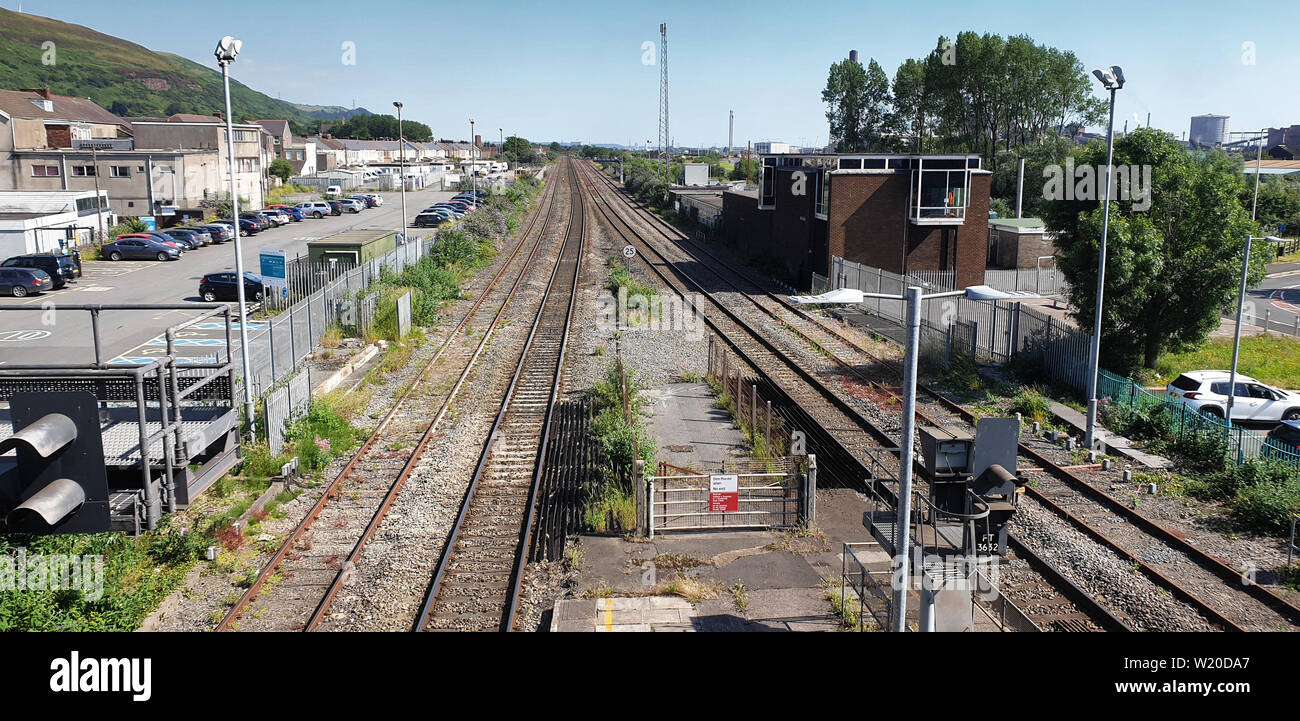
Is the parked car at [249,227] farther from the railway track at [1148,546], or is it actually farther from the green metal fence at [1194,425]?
Result: the green metal fence at [1194,425]

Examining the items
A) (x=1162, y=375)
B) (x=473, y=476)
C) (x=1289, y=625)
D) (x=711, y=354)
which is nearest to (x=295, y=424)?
(x=473, y=476)

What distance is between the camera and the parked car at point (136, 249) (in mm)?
42875

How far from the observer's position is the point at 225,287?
31.9 m

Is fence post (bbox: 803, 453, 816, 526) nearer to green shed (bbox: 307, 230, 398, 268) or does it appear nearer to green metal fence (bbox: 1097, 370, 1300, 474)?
green metal fence (bbox: 1097, 370, 1300, 474)

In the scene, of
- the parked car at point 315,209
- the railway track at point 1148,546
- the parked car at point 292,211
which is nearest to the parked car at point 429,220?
the parked car at point 315,209

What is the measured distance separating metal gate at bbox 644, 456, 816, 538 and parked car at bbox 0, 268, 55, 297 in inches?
1209

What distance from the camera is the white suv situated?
750 inches

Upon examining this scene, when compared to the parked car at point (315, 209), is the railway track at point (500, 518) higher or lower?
lower

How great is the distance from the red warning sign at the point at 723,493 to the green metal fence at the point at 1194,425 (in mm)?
9241

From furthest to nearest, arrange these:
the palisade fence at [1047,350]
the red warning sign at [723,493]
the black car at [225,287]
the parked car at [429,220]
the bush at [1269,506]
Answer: the parked car at [429,220], the black car at [225,287], the palisade fence at [1047,350], the bush at [1269,506], the red warning sign at [723,493]

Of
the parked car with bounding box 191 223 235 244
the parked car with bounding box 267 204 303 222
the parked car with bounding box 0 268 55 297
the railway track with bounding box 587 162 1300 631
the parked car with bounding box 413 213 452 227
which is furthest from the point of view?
the parked car with bounding box 413 213 452 227

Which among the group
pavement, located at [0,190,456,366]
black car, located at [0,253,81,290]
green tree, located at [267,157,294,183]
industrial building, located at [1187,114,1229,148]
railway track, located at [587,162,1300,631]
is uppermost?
industrial building, located at [1187,114,1229,148]

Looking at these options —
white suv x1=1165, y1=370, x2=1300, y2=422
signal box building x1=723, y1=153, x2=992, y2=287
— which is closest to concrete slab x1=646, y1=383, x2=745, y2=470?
white suv x1=1165, y1=370, x2=1300, y2=422
